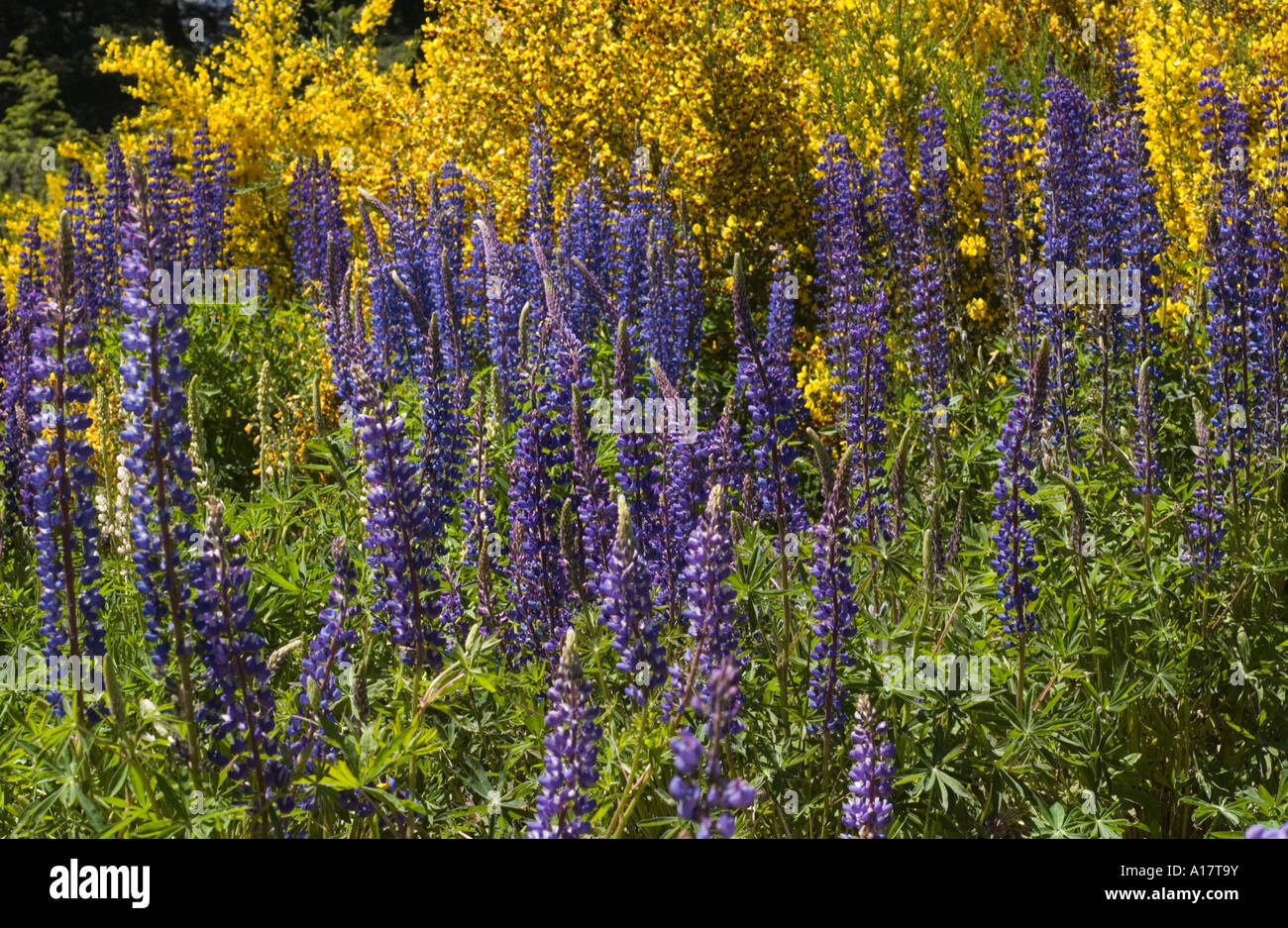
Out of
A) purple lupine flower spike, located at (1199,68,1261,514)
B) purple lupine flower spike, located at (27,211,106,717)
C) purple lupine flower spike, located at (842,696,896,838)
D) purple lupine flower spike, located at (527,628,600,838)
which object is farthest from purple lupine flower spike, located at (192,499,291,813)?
purple lupine flower spike, located at (1199,68,1261,514)

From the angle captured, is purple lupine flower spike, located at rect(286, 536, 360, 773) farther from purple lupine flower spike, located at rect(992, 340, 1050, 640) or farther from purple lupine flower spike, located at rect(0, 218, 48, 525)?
purple lupine flower spike, located at rect(992, 340, 1050, 640)

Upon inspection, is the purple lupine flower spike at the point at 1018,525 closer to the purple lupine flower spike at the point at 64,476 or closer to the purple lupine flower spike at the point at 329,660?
the purple lupine flower spike at the point at 329,660

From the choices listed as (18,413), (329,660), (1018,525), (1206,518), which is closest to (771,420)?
(1018,525)

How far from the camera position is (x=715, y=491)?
8.56ft

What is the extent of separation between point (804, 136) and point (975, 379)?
2308 millimetres

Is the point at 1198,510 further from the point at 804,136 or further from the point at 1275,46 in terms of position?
the point at 804,136

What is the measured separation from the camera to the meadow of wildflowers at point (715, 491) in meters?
3.05

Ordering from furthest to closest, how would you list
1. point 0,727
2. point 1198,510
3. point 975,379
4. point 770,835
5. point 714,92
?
point 714,92 → point 975,379 → point 1198,510 → point 0,727 → point 770,835

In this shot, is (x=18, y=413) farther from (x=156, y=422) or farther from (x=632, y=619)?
(x=632, y=619)

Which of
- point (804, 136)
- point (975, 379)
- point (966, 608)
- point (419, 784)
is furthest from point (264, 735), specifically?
point (804, 136)

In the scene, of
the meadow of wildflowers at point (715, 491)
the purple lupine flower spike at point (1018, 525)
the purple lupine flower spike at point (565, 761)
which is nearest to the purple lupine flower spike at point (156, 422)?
the meadow of wildflowers at point (715, 491)

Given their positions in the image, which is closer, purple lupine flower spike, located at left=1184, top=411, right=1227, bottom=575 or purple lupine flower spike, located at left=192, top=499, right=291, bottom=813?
purple lupine flower spike, located at left=192, top=499, right=291, bottom=813

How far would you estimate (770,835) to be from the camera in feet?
11.5

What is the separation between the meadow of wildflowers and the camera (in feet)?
10.0
